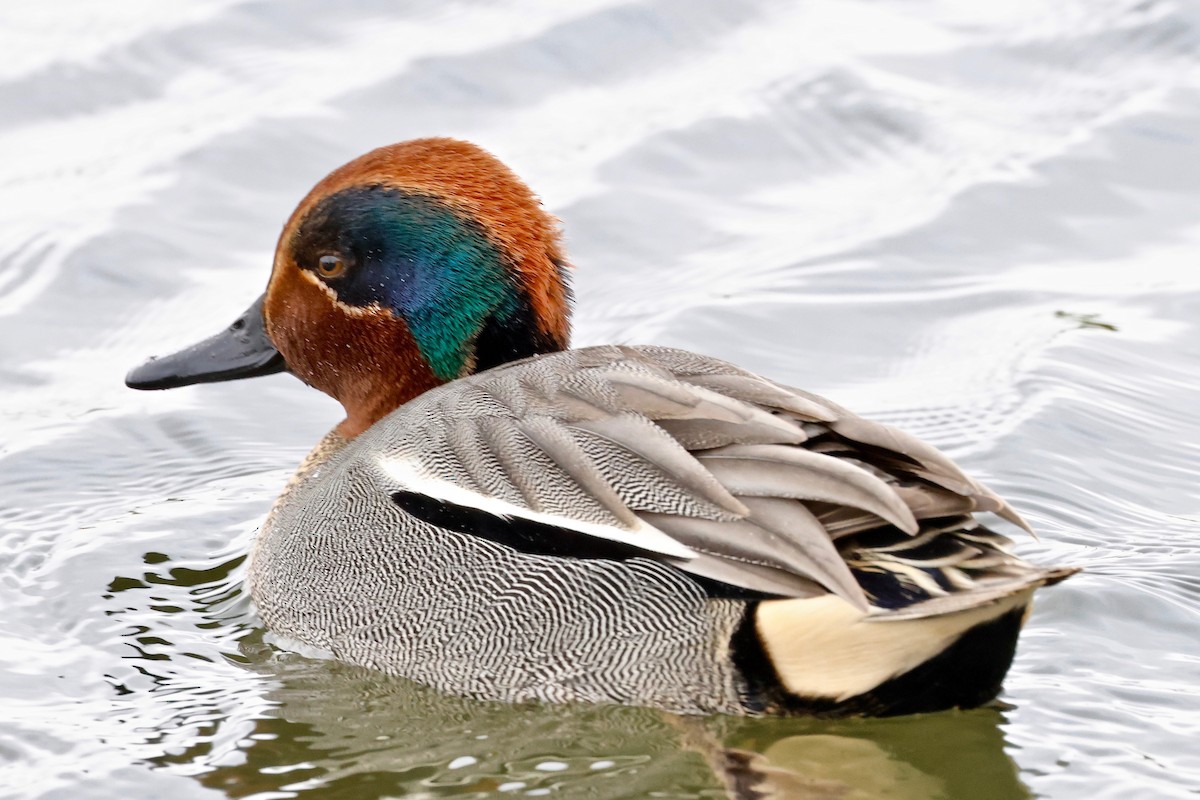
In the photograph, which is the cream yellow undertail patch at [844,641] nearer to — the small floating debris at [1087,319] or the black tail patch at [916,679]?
the black tail patch at [916,679]

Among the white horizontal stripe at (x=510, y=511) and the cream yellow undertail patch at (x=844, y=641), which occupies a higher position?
the white horizontal stripe at (x=510, y=511)

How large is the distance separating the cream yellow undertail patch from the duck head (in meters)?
1.51

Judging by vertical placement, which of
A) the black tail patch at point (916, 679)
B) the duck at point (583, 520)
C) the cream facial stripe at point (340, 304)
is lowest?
the black tail patch at point (916, 679)

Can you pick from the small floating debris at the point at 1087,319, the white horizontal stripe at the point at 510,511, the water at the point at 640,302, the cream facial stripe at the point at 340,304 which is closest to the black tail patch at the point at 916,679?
the water at the point at 640,302

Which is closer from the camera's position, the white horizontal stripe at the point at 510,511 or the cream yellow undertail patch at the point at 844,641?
the cream yellow undertail patch at the point at 844,641

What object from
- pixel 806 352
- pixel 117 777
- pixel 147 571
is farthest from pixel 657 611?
pixel 806 352

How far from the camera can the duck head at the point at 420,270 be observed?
18.6ft

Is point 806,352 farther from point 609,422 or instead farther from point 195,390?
point 609,422

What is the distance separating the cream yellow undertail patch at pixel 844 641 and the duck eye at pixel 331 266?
190 cm

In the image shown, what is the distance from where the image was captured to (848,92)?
9.95 metres

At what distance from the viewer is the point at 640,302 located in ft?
27.1

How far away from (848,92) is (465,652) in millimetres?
5685

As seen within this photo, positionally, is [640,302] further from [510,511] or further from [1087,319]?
[510,511]

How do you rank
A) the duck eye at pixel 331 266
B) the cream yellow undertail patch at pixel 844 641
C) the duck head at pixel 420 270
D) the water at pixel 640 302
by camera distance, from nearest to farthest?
the cream yellow undertail patch at pixel 844 641, the water at pixel 640 302, the duck head at pixel 420 270, the duck eye at pixel 331 266
